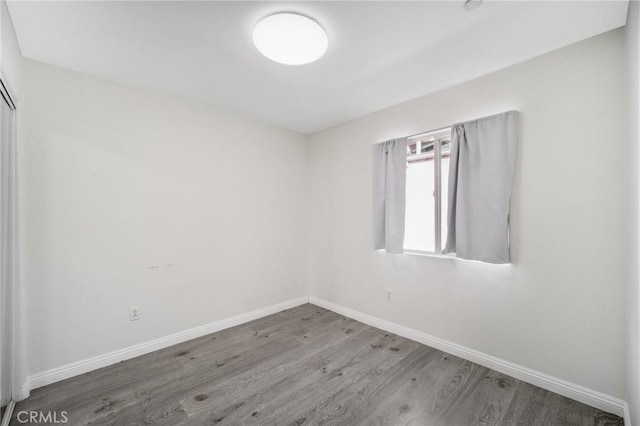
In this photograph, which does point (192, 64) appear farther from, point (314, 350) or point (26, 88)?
point (314, 350)

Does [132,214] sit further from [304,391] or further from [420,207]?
[420,207]

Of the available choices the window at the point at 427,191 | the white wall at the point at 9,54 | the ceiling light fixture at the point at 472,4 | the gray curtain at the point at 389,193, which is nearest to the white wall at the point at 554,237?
the window at the point at 427,191

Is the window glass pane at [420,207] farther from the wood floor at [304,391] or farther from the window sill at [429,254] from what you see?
the wood floor at [304,391]

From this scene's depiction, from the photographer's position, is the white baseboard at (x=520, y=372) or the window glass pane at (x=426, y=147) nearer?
the white baseboard at (x=520, y=372)

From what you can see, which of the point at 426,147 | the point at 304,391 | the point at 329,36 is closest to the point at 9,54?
the point at 329,36

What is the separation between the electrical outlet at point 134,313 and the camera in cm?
254

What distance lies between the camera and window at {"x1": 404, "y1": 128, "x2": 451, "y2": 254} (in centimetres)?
275

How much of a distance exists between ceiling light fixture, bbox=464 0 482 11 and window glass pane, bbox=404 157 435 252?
55.7 inches

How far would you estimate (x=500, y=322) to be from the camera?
90.2 inches

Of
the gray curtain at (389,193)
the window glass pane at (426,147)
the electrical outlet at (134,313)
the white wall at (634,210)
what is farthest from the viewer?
the gray curtain at (389,193)

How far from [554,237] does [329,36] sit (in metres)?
2.18

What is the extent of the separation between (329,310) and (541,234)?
2.57 m

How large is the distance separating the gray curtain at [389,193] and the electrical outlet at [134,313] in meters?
2.50

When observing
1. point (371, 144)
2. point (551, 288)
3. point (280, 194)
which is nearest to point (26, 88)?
point (280, 194)
